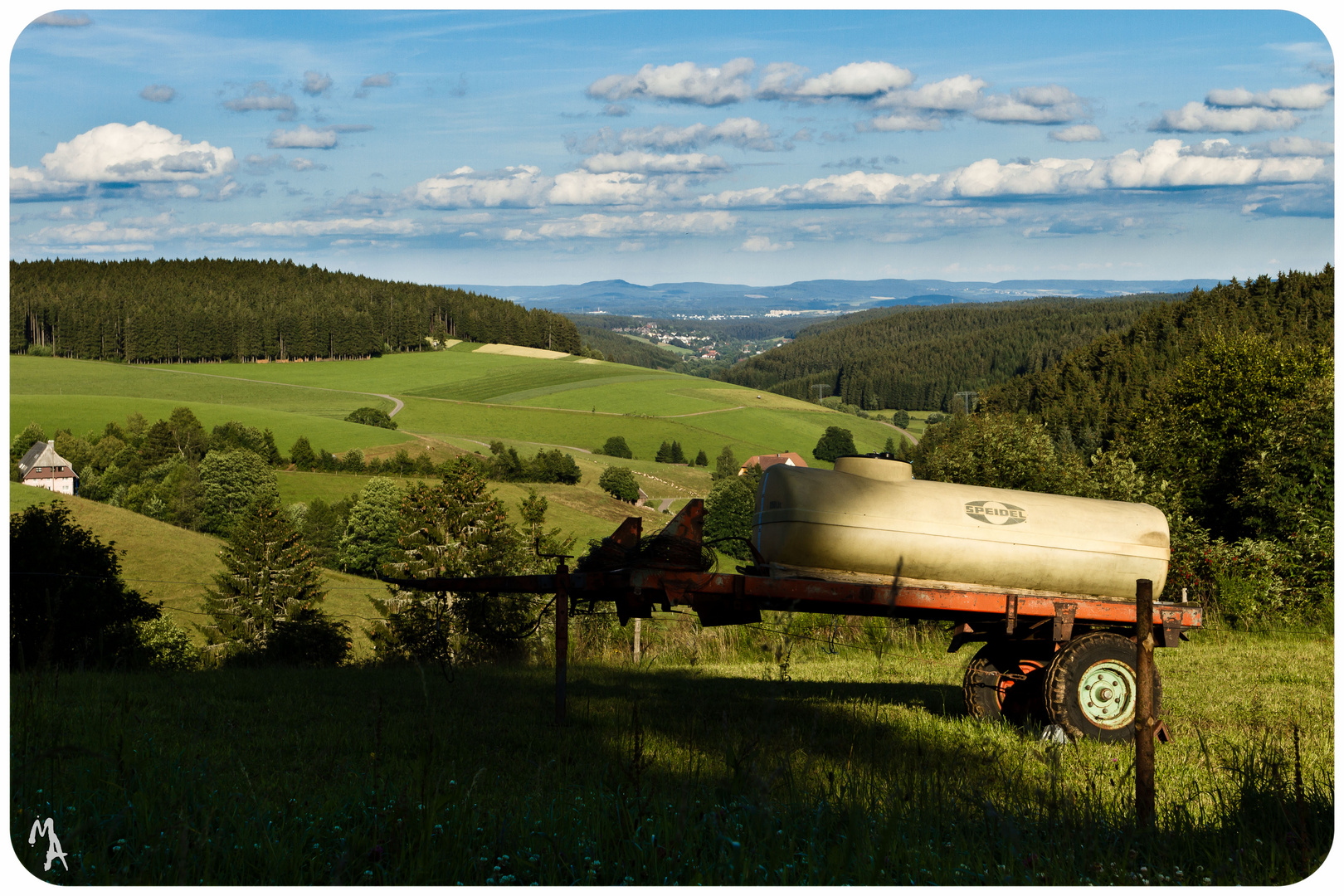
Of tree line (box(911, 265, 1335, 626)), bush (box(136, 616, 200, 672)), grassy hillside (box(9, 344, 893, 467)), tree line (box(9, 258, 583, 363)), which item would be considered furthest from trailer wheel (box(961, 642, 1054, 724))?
tree line (box(9, 258, 583, 363))

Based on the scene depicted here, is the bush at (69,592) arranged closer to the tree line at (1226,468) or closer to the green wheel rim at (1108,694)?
the green wheel rim at (1108,694)

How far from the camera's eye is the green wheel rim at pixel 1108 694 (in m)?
8.16

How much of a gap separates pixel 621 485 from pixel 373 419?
40.5 m

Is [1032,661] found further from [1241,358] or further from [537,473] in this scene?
[537,473]

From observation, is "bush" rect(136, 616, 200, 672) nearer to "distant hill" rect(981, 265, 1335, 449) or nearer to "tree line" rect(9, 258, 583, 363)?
"distant hill" rect(981, 265, 1335, 449)

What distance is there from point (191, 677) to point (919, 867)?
951 centimetres

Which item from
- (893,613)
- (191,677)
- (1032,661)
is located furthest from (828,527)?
(191,677)

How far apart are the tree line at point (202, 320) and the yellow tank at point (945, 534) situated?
169m

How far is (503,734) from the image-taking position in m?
7.63

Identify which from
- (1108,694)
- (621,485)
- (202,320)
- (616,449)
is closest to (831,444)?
(616,449)

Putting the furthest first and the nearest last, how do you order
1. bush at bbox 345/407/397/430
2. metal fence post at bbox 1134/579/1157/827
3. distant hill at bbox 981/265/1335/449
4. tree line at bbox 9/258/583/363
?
tree line at bbox 9/258/583/363 < distant hill at bbox 981/265/1335/449 < bush at bbox 345/407/397/430 < metal fence post at bbox 1134/579/1157/827

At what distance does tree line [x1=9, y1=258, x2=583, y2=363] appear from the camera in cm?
15838

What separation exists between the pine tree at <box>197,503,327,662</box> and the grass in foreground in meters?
38.6

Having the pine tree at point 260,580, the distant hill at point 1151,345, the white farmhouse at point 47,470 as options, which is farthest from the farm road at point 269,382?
the pine tree at point 260,580
